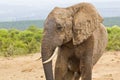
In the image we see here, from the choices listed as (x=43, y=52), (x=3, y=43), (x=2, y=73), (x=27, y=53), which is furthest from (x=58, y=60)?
(x=3, y=43)

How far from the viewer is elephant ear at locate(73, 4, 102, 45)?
249 inches

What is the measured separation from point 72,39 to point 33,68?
220 inches

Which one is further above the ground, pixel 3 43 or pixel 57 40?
pixel 57 40

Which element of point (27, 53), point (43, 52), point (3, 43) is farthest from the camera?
point (3, 43)

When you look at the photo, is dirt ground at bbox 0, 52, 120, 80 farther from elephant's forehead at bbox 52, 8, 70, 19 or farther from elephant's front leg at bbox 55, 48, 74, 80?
elephant's forehead at bbox 52, 8, 70, 19

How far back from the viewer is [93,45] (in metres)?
6.71

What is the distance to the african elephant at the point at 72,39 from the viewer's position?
19.6ft

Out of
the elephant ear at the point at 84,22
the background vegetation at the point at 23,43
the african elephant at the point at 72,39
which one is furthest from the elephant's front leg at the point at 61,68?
the background vegetation at the point at 23,43

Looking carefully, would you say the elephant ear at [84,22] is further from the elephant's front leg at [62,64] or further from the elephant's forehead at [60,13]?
the elephant's front leg at [62,64]

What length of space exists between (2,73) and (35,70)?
2.81ft

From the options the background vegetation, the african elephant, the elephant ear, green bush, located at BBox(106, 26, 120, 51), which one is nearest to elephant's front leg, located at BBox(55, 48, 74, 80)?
the african elephant

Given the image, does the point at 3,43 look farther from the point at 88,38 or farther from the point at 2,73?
the point at 88,38

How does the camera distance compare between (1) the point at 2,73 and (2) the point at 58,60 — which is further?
(1) the point at 2,73

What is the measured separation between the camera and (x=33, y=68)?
11.8 metres
